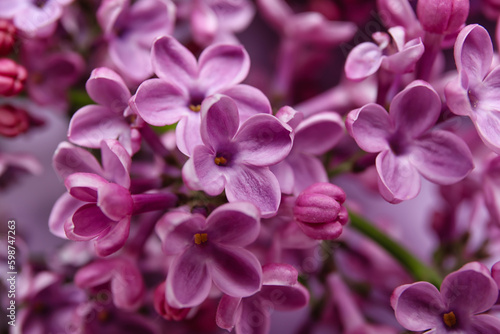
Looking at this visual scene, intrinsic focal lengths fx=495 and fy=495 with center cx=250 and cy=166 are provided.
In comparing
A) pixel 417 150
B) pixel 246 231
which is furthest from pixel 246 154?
pixel 417 150

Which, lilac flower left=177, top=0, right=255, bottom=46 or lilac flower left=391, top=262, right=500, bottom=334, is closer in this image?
lilac flower left=391, top=262, right=500, bottom=334

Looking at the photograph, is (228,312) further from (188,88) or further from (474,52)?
(474,52)

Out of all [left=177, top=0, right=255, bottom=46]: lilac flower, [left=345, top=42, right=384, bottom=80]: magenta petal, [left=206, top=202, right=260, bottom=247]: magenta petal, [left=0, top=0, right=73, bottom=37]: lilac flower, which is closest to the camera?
[left=206, top=202, right=260, bottom=247]: magenta petal

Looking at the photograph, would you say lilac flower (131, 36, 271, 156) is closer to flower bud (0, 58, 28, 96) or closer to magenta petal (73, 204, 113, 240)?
magenta petal (73, 204, 113, 240)

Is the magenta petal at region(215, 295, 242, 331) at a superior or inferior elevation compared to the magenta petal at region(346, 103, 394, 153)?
inferior

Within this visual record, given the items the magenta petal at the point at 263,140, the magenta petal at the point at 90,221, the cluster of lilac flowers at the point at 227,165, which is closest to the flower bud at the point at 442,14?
the cluster of lilac flowers at the point at 227,165

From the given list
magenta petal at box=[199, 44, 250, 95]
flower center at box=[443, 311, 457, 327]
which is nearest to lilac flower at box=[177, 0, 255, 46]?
magenta petal at box=[199, 44, 250, 95]
